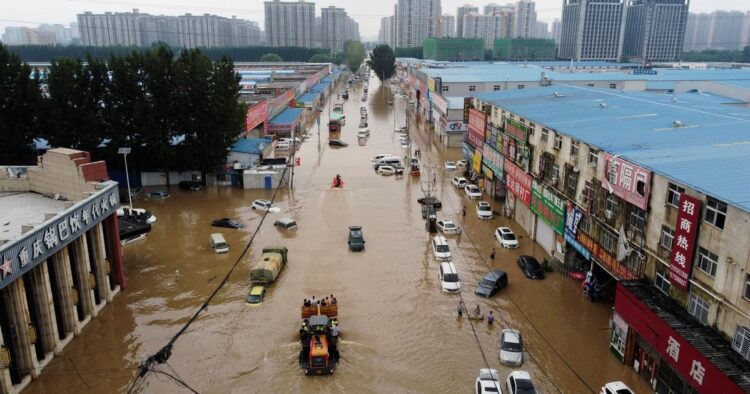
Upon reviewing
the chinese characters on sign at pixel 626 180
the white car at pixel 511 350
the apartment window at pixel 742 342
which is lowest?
the white car at pixel 511 350

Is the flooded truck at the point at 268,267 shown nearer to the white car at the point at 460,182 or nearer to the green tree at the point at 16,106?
the white car at the point at 460,182

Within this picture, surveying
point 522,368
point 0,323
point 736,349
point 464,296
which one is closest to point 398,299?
point 464,296

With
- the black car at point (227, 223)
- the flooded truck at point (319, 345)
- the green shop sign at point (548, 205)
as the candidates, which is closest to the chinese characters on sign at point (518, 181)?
the green shop sign at point (548, 205)

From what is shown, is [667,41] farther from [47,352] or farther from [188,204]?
[47,352]

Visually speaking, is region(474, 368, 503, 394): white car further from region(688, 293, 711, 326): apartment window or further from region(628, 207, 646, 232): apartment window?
region(628, 207, 646, 232): apartment window

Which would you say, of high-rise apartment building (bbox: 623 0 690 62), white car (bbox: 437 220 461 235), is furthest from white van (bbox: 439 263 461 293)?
high-rise apartment building (bbox: 623 0 690 62)
